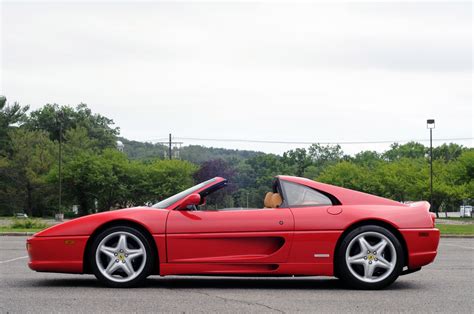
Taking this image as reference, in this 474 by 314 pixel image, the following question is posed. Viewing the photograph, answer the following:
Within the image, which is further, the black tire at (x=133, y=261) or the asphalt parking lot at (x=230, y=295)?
the black tire at (x=133, y=261)

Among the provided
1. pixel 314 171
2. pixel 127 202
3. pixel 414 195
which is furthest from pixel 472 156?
pixel 314 171

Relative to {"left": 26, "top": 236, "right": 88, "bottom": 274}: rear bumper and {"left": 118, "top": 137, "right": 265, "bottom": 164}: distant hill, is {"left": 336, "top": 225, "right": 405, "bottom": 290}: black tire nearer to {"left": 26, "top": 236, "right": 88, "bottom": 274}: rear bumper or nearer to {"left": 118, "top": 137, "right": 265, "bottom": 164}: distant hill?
{"left": 26, "top": 236, "right": 88, "bottom": 274}: rear bumper

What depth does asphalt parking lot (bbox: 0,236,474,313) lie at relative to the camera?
6055mm

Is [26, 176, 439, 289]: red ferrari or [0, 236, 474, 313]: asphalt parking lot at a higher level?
[26, 176, 439, 289]: red ferrari

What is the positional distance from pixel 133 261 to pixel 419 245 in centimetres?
297

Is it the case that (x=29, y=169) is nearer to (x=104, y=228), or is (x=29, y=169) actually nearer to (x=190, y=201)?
(x=104, y=228)

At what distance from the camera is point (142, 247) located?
729cm

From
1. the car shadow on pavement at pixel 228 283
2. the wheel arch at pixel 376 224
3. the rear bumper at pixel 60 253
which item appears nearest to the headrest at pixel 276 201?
the wheel arch at pixel 376 224

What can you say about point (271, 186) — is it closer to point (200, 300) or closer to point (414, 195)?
point (200, 300)

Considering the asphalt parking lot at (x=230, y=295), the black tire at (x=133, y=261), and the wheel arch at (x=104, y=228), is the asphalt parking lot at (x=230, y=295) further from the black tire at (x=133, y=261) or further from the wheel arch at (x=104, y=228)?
the wheel arch at (x=104, y=228)

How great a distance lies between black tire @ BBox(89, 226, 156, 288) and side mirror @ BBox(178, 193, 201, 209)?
52cm

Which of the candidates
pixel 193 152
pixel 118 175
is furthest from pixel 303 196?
pixel 193 152

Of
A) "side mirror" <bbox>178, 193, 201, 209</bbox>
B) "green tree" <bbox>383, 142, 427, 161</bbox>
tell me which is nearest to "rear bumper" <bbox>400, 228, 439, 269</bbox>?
"side mirror" <bbox>178, 193, 201, 209</bbox>

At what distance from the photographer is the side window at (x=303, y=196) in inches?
300
